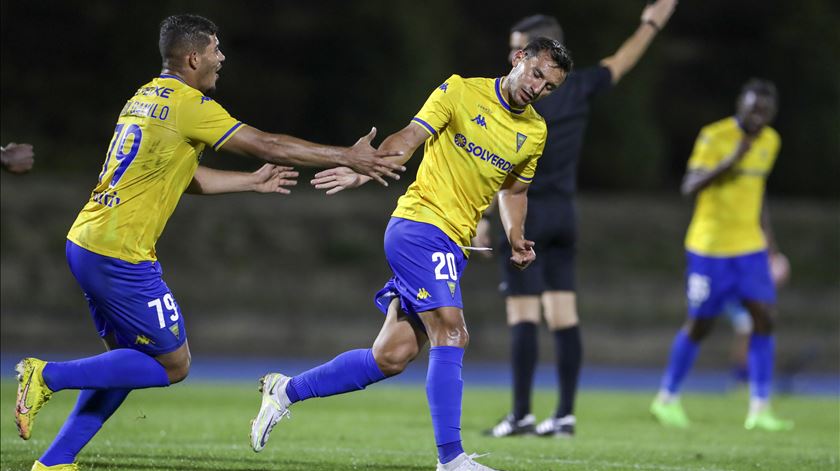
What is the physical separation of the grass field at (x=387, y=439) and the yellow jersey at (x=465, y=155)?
1.43 meters

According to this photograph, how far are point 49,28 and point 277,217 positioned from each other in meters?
5.57

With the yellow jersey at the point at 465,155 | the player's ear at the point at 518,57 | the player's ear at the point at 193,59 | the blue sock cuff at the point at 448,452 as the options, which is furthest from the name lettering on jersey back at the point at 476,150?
the blue sock cuff at the point at 448,452

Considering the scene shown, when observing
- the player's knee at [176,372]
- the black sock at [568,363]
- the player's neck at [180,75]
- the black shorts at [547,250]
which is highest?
the player's neck at [180,75]

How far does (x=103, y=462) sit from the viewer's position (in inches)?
244

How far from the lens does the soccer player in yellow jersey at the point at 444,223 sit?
18.6 feet

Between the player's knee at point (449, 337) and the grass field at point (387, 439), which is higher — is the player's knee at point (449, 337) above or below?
above

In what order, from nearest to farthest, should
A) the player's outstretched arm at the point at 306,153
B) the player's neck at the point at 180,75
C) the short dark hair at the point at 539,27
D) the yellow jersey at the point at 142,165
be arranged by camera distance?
the player's outstretched arm at the point at 306,153 < the yellow jersey at the point at 142,165 < the player's neck at the point at 180,75 < the short dark hair at the point at 539,27

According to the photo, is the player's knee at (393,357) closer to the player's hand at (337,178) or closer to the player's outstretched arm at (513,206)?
the player's outstretched arm at (513,206)

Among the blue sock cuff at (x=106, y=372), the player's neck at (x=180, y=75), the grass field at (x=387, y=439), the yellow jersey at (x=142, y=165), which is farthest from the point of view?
the grass field at (x=387, y=439)

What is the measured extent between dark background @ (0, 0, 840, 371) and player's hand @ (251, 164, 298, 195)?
13294mm

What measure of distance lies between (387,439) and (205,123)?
3369 millimetres

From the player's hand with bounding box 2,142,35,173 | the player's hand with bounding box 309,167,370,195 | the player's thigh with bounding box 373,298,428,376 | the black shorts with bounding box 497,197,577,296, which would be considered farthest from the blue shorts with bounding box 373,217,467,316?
the black shorts with bounding box 497,197,577,296

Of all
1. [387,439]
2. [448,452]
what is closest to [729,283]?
[387,439]

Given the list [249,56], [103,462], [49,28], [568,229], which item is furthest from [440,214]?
[249,56]
